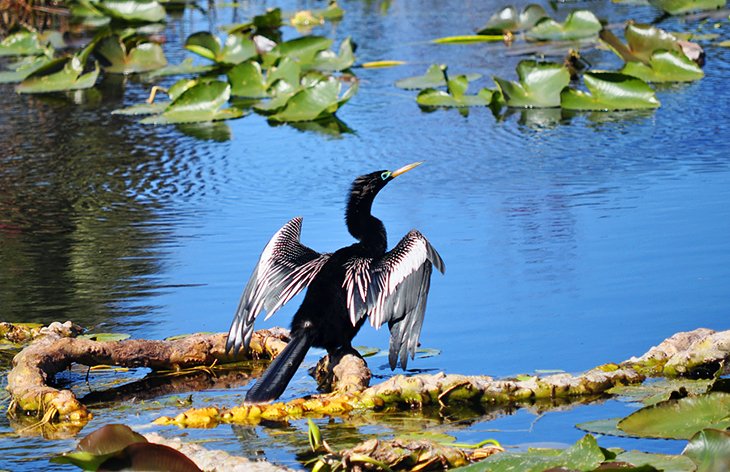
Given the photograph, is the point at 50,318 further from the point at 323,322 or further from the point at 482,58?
the point at 482,58

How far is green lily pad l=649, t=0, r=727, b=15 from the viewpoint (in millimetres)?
13031

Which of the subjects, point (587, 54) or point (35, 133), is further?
point (587, 54)

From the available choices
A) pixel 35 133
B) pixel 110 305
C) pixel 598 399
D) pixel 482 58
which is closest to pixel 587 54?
pixel 482 58

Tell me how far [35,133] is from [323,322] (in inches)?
240

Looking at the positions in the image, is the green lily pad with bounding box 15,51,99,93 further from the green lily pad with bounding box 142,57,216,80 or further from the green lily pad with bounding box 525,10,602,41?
the green lily pad with bounding box 525,10,602,41

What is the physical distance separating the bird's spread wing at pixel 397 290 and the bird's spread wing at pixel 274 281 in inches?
8.6

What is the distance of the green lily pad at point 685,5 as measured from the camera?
13.0 meters

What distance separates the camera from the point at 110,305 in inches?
238

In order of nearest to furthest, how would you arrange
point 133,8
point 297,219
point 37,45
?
point 297,219 → point 37,45 → point 133,8

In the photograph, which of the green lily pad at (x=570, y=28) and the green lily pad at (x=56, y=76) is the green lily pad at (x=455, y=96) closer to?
the green lily pad at (x=570, y=28)

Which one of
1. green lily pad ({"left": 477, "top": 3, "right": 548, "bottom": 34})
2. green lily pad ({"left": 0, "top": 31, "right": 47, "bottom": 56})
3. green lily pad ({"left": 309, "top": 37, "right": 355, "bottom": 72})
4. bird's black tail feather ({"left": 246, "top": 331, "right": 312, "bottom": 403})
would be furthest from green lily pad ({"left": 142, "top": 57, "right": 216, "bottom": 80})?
bird's black tail feather ({"left": 246, "top": 331, "right": 312, "bottom": 403})

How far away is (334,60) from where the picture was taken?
461 inches

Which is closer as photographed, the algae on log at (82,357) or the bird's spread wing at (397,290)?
the algae on log at (82,357)

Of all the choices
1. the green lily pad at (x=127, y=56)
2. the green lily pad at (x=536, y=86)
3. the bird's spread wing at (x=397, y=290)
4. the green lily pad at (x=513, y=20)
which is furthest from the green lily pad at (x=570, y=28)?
the bird's spread wing at (x=397, y=290)
